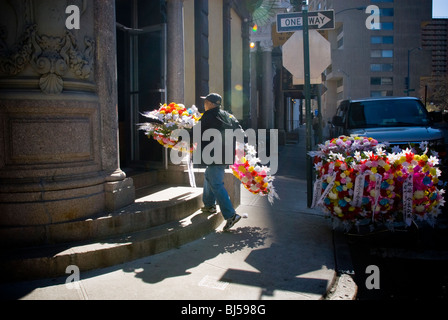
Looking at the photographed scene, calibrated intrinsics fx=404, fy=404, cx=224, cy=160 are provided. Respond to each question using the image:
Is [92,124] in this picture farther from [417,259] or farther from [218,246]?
[417,259]

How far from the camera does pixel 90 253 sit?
434 cm

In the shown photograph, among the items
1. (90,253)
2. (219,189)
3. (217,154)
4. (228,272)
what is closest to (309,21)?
(217,154)

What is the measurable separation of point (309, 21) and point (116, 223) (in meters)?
4.98

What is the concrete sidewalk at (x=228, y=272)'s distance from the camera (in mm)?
3795

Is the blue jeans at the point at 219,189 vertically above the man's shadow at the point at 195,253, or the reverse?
the blue jeans at the point at 219,189

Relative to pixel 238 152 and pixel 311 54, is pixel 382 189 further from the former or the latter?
pixel 311 54

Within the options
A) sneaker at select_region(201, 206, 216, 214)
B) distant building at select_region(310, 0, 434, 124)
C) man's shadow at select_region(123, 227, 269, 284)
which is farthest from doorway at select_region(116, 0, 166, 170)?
distant building at select_region(310, 0, 434, 124)

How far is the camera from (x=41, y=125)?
472 centimetres

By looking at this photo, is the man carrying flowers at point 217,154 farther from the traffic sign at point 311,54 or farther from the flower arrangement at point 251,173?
the traffic sign at point 311,54

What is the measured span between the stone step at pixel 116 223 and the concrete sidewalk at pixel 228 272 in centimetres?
55

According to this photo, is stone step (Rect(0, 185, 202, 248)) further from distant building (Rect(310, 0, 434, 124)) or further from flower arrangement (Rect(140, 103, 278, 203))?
distant building (Rect(310, 0, 434, 124))

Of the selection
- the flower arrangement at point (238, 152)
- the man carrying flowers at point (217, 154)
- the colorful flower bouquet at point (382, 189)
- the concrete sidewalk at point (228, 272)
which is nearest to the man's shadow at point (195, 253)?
the concrete sidewalk at point (228, 272)

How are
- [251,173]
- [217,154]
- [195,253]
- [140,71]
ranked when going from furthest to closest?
[140,71], [251,173], [217,154], [195,253]

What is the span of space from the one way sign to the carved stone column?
3.58 meters
